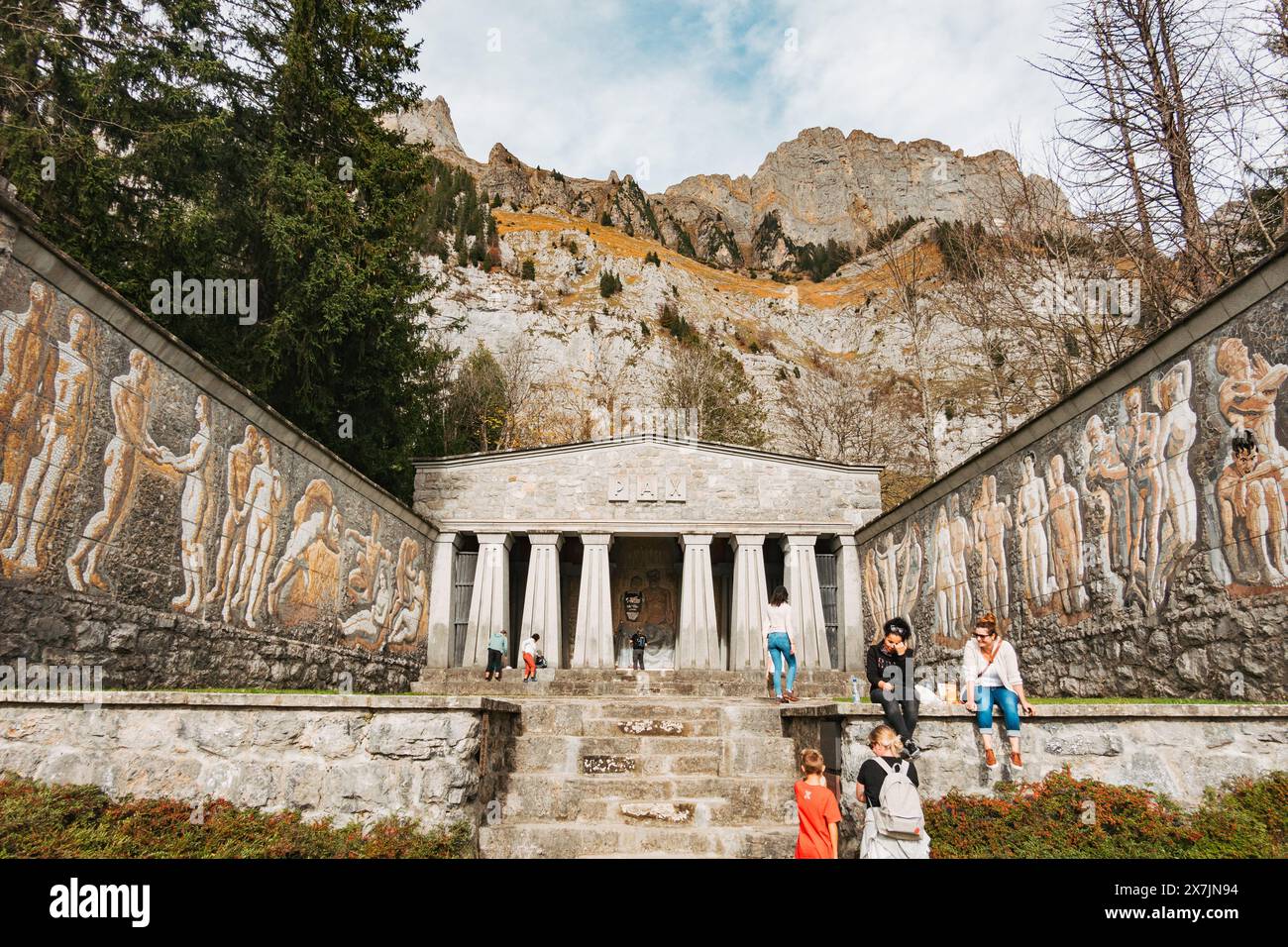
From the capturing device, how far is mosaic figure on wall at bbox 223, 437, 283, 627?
34.9 feet

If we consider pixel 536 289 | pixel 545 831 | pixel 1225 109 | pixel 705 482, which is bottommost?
pixel 545 831

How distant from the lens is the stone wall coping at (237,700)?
236 inches

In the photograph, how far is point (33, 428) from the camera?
7371 millimetres

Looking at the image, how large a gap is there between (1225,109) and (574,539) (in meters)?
17.9

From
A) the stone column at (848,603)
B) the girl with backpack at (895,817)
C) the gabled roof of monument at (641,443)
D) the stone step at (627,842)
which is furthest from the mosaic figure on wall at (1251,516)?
the gabled roof of monument at (641,443)

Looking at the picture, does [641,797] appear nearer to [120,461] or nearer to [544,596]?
[120,461]

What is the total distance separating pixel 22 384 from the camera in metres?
7.29

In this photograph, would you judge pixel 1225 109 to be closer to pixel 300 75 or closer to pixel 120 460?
pixel 120 460

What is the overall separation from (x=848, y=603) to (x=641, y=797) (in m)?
14.7

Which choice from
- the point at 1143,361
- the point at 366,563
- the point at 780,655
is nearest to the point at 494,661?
the point at 366,563

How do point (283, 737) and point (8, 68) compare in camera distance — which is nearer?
point (283, 737)

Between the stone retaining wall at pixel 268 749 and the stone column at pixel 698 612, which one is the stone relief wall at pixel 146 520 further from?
the stone column at pixel 698 612

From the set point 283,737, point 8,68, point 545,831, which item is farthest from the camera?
point 8,68
